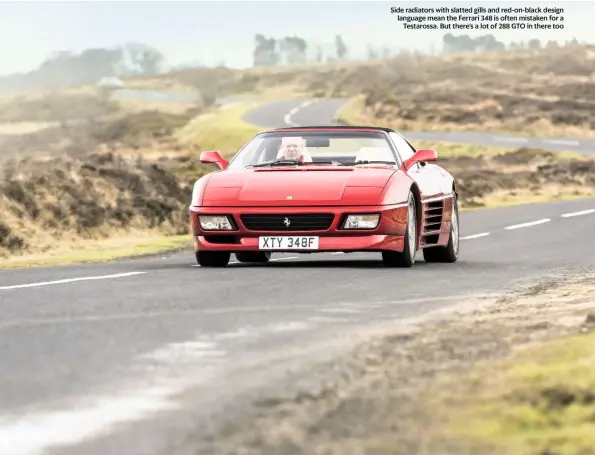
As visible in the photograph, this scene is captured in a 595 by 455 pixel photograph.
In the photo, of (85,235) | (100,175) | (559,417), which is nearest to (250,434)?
(559,417)

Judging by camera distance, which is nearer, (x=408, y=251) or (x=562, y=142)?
(x=408, y=251)

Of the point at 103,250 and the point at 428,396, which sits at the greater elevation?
the point at 428,396

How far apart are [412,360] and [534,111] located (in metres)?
102

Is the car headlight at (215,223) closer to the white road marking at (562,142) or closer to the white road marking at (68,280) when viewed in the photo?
the white road marking at (68,280)

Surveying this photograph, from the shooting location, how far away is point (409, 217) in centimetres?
1658

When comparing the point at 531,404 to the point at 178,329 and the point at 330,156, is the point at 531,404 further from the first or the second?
the point at 330,156

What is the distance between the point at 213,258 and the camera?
1719 centimetres

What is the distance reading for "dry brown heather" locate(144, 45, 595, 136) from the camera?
341 ft

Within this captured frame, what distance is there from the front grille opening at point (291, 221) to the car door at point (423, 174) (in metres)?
1.27

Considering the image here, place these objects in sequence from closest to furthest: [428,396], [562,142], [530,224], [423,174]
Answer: [428,396] → [423,174] → [530,224] → [562,142]

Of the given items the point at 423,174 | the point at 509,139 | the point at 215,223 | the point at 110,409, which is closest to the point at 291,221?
the point at 215,223

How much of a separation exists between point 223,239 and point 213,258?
0.57 meters

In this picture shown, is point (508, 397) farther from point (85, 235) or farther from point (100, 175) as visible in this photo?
point (100, 175)

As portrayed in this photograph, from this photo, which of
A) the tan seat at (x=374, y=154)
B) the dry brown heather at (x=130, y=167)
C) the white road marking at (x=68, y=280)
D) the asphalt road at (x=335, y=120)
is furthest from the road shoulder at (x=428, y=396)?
the asphalt road at (x=335, y=120)
